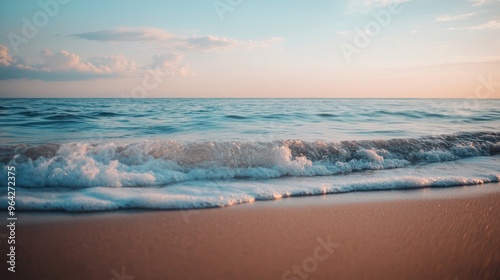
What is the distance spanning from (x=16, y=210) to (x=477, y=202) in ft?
26.5

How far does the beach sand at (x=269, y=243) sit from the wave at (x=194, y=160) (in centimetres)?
183

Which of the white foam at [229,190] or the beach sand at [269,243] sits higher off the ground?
the white foam at [229,190]

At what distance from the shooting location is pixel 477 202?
5320 millimetres

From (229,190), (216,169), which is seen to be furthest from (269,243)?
(216,169)

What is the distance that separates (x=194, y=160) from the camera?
7340 mm

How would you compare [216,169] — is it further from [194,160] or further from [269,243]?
[269,243]

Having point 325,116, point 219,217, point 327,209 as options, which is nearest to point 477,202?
point 327,209

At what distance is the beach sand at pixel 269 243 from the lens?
10.1 ft

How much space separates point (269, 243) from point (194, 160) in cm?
415

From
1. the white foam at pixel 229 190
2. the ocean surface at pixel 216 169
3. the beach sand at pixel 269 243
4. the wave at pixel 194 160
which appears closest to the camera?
the beach sand at pixel 269 243

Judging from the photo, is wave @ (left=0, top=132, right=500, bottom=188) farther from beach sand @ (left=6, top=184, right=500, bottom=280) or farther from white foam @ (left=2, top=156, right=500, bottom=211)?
beach sand @ (left=6, top=184, right=500, bottom=280)

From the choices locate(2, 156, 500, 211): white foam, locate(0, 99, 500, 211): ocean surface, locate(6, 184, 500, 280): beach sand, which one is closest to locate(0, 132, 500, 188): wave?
locate(0, 99, 500, 211): ocean surface

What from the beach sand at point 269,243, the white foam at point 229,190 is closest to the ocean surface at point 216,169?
the white foam at point 229,190

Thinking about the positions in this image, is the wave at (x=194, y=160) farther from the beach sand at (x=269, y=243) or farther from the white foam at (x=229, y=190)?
the beach sand at (x=269, y=243)
